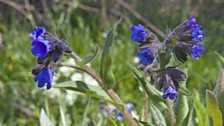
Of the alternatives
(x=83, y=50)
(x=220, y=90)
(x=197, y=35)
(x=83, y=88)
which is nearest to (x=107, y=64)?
(x=83, y=88)

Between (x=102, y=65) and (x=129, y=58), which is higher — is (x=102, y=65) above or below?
below

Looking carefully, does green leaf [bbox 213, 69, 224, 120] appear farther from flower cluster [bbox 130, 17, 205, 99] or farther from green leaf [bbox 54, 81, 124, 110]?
green leaf [bbox 54, 81, 124, 110]

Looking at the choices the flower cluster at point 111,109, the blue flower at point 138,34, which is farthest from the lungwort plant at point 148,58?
the flower cluster at point 111,109

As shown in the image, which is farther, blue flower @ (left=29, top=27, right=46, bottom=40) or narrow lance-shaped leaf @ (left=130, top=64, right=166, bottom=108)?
narrow lance-shaped leaf @ (left=130, top=64, right=166, bottom=108)

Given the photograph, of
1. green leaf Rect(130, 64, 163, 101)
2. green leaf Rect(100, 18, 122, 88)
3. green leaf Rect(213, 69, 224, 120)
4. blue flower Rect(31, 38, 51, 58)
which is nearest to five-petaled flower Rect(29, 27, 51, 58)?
blue flower Rect(31, 38, 51, 58)

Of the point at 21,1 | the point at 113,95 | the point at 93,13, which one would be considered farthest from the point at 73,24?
the point at 113,95

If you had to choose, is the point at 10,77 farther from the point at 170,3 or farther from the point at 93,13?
the point at 170,3
